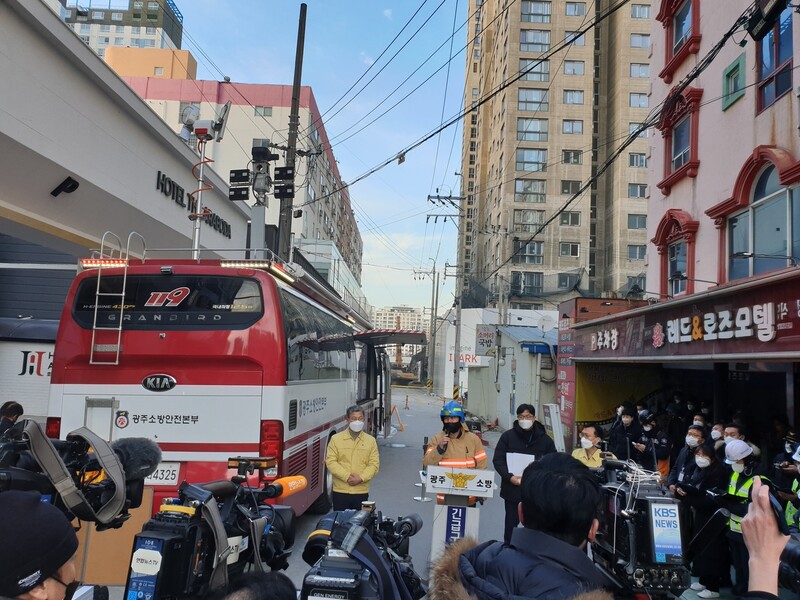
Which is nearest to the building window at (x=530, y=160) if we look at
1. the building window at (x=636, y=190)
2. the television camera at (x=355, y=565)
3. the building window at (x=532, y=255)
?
the building window at (x=532, y=255)

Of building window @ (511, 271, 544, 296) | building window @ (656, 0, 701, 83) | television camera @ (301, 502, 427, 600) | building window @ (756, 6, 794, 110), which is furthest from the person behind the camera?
building window @ (511, 271, 544, 296)

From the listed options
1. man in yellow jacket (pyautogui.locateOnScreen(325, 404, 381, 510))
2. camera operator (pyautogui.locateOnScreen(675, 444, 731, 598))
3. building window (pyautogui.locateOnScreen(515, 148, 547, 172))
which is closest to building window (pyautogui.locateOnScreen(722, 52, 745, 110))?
camera operator (pyautogui.locateOnScreen(675, 444, 731, 598))

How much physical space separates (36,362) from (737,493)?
13430mm

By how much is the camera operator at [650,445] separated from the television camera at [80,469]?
8.88m

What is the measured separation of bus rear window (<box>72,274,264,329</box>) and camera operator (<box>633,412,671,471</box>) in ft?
23.4

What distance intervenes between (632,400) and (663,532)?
1233cm

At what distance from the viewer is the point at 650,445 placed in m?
10.3

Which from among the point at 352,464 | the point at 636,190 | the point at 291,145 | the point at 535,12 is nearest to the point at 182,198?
the point at 291,145

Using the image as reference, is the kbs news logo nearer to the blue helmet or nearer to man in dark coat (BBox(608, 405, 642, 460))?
the blue helmet

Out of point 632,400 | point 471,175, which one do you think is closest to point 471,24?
point 471,175

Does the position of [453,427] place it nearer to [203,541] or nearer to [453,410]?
[453,410]

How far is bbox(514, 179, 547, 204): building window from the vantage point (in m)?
46.6

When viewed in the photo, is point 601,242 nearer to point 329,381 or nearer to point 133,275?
point 329,381

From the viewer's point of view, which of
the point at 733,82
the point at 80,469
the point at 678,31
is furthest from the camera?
the point at 678,31
